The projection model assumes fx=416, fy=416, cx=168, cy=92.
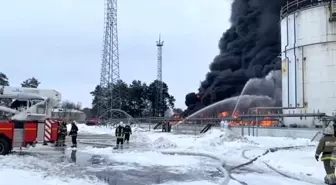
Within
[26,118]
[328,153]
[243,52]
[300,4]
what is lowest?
[328,153]

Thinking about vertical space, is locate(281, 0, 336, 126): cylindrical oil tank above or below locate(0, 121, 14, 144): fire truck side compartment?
above

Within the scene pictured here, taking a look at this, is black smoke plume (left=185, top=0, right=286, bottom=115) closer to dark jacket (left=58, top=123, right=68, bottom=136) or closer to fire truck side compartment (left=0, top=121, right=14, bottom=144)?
dark jacket (left=58, top=123, right=68, bottom=136)

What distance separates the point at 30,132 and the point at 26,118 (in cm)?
86

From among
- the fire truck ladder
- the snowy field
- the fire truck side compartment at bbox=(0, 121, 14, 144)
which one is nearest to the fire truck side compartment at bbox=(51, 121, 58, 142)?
the fire truck side compartment at bbox=(0, 121, 14, 144)

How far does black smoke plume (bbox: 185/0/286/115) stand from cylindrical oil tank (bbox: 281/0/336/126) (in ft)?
51.8

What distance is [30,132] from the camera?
16.7m

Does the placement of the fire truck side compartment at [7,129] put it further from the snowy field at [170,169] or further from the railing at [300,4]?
the railing at [300,4]

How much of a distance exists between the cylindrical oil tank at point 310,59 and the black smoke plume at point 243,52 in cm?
1580

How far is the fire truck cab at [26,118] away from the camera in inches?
631

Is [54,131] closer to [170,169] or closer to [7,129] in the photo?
[7,129]

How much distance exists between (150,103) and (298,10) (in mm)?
62389

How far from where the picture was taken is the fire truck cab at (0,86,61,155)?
16016 millimetres

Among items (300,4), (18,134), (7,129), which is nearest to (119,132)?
(18,134)

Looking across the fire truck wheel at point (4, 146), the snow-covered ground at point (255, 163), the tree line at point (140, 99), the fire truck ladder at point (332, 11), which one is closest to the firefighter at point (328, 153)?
the snow-covered ground at point (255, 163)
